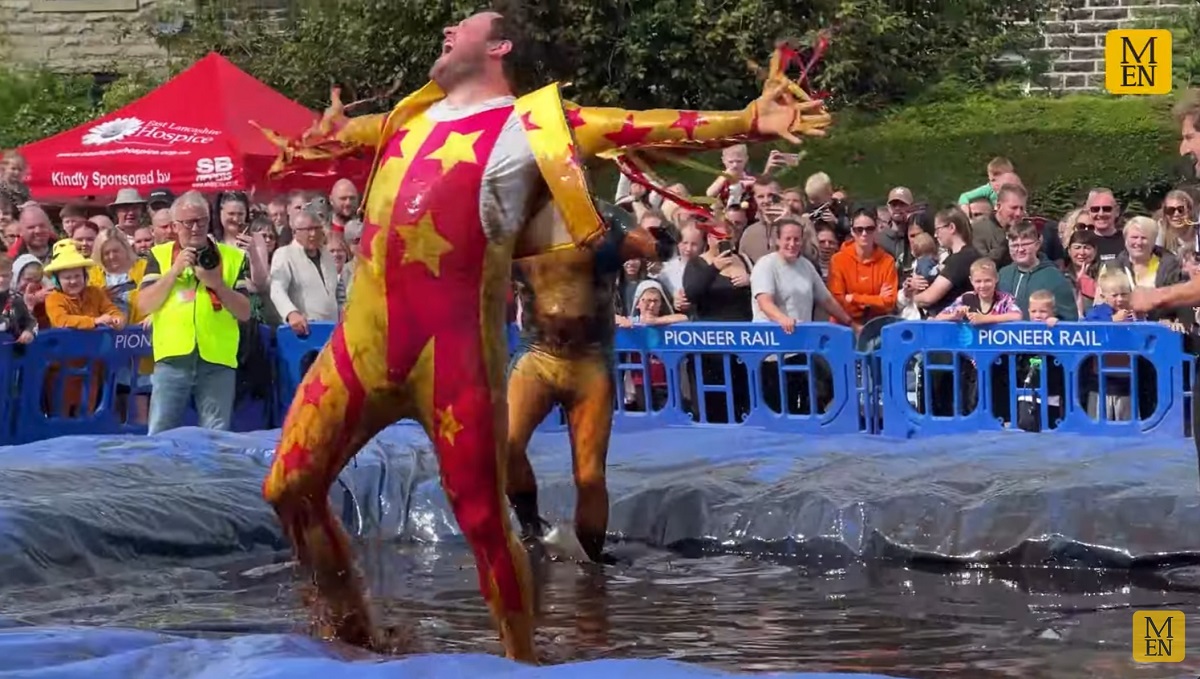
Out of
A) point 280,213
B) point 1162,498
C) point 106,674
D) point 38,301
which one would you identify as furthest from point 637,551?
point 280,213

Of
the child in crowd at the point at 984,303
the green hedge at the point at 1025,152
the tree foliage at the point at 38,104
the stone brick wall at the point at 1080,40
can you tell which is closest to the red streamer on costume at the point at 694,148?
the child in crowd at the point at 984,303

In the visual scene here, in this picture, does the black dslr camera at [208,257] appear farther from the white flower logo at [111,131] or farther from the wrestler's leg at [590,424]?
the white flower logo at [111,131]

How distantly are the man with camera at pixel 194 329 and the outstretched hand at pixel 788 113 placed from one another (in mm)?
4776

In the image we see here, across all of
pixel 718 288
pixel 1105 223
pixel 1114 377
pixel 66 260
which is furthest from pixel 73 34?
pixel 1114 377

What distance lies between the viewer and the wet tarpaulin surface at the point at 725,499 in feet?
22.7

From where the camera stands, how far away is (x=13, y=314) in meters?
9.87

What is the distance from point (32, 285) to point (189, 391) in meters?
1.17

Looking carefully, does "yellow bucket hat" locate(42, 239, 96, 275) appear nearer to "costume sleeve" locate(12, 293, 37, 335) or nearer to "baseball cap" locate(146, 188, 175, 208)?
"costume sleeve" locate(12, 293, 37, 335)

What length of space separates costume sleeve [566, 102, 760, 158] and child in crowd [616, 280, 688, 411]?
14.7 feet

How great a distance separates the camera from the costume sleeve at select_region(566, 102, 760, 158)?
17.2 ft

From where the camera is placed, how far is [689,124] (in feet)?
17.3

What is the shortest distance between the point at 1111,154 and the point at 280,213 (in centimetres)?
751

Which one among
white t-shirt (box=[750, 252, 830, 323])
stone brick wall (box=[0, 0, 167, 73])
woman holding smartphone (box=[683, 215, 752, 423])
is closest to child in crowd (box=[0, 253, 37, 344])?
woman holding smartphone (box=[683, 215, 752, 423])

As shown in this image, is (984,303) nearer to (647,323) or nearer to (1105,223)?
(1105,223)
